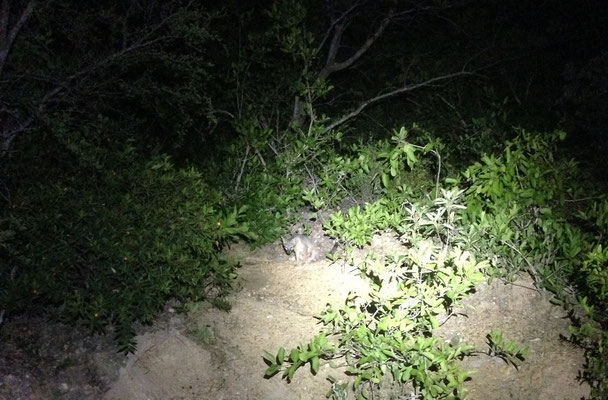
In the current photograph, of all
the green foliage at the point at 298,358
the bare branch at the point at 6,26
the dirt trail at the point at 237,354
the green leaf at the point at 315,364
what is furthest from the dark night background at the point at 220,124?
the green leaf at the point at 315,364

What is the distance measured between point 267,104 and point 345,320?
3.30 metres

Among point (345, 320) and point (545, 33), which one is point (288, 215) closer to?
point (345, 320)

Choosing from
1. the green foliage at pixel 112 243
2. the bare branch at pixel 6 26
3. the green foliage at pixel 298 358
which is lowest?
the green foliage at pixel 298 358

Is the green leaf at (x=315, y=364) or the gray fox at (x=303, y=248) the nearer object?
the green leaf at (x=315, y=364)

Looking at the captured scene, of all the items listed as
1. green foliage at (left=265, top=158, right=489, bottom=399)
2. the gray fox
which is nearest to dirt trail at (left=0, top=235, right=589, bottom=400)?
green foliage at (left=265, top=158, right=489, bottom=399)

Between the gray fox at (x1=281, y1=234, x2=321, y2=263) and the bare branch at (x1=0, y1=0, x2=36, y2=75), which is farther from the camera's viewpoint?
the gray fox at (x1=281, y1=234, x2=321, y2=263)

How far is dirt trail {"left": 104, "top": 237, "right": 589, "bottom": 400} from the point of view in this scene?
3512mm

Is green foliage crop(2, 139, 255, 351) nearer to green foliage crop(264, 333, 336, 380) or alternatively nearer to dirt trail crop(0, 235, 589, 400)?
dirt trail crop(0, 235, 589, 400)

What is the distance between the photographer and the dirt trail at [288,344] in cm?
351

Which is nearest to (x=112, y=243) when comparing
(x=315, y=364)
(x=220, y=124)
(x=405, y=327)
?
(x=315, y=364)

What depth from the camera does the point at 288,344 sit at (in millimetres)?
3926

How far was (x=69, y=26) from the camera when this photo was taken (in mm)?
4145

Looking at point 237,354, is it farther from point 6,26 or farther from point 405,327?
point 6,26

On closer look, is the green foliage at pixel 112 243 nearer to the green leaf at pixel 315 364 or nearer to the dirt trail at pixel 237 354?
the dirt trail at pixel 237 354
